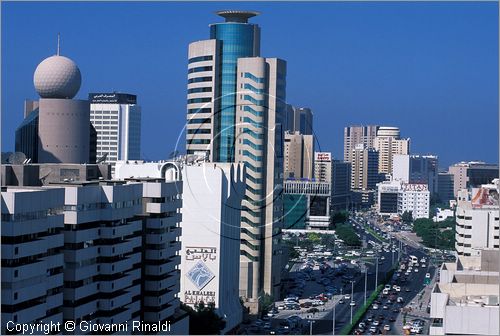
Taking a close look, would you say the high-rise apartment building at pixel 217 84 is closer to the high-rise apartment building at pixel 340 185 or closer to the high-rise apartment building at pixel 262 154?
the high-rise apartment building at pixel 262 154

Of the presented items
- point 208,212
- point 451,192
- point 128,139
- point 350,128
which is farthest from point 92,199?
point 350,128

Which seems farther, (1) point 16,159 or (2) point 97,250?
(1) point 16,159

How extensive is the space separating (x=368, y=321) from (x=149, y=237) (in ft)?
13.9

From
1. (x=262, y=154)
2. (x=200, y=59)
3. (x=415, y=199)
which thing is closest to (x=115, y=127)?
(x=415, y=199)

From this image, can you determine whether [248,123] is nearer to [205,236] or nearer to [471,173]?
[205,236]

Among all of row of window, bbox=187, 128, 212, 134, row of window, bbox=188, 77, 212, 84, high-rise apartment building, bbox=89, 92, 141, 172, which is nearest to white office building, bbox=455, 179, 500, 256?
row of window, bbox=187, 128, 212, 134

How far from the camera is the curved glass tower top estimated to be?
462 inches

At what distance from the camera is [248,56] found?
1205 cm

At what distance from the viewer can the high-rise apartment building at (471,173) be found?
23394 mm

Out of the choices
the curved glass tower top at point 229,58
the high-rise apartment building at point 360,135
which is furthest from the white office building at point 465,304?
the high-rise apartment building at point 360,135

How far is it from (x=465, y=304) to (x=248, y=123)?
24.0 ft

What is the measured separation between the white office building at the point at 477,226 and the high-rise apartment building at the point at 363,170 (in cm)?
1765

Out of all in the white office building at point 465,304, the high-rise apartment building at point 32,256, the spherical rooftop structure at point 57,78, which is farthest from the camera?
the spherical rooftop structure at point 57,78

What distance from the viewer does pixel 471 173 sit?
2558cm
